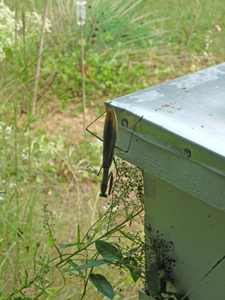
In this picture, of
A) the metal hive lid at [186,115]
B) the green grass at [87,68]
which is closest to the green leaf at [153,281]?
the metal hive lid at [186,115]

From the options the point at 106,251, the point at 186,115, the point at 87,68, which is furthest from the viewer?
the point at 87,68

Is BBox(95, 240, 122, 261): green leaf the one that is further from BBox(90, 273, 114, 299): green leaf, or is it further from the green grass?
the green grass

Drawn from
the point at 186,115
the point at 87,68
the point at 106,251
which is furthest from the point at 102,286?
the point at 87,68

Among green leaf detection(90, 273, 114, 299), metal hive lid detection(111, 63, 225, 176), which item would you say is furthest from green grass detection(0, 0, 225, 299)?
metal hive lid detection(111, 63, 225, 176)

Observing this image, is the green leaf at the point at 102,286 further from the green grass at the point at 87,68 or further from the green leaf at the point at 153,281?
the green grass at the point at 87,68

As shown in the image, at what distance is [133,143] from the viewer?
2.57 ft

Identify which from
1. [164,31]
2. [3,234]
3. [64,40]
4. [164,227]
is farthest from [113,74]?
[164,227]

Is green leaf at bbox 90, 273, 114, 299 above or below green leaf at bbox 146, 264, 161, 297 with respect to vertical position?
above

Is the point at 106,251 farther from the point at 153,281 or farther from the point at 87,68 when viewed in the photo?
the point at 87,68

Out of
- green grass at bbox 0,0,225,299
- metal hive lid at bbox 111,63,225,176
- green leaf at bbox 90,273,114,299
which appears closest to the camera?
metal hive lid at bbox 111,63,225,176

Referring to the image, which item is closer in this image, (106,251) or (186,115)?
(186,115)

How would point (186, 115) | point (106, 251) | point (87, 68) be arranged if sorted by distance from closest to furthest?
point (186, 115)
point (106, 251)
point (87, 68)

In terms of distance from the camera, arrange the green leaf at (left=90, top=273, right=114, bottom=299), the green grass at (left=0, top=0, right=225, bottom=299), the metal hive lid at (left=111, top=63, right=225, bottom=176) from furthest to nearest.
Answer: the green grass at (left=0, top=0, right=225, bottom=299), the green leaf at (left=90, top=273, right=114, bottom=299), the metal hive lid at (left=111, top=63, right=225, bottom=176)

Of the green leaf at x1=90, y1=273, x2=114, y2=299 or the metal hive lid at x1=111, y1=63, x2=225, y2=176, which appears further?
the green leaf at x1=90, y1=273, x2=114, y2=299
